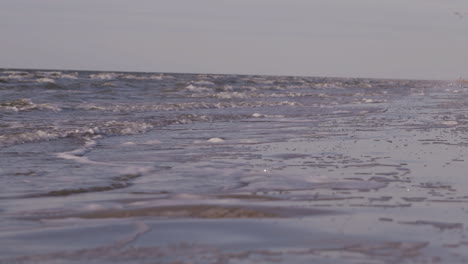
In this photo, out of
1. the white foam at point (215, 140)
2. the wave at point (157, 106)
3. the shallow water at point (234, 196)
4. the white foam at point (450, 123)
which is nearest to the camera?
the shallow water at point (234, 196)

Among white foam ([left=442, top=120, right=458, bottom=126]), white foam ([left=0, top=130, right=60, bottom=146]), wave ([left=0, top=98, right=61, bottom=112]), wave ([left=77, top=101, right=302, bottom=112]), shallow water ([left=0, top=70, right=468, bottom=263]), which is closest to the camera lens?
shallow water ([left=0, top=70, right=468, bottom=263])

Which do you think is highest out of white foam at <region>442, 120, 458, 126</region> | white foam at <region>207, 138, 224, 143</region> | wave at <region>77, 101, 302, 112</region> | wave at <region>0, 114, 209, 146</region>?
white foam at <region>442, 120, 458, 126</region>

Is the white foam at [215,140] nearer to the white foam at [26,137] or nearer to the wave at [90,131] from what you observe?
the wave at [90,131]

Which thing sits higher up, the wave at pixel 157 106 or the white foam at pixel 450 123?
the white foam at pixel 450 123

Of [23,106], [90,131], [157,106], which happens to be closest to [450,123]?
[90,131]

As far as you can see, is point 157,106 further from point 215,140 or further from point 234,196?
point 234,196

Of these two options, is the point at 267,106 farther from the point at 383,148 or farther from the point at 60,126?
the point at 383,148

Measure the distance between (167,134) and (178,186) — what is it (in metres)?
5.14

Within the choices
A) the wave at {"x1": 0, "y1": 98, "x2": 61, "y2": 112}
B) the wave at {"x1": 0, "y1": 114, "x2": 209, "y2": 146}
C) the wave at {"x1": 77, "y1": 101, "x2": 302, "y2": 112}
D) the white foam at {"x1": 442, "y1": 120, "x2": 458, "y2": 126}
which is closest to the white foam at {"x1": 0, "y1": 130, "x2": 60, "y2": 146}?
the wave at {"x1": 0, "y1": 114, "x2": 209, "y2": 146}

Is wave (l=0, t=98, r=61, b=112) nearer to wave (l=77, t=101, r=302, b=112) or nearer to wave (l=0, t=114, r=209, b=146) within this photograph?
wave (l=77, t=101, r=302, b=112)

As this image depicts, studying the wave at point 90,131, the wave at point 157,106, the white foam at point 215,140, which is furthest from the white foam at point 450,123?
the wave at point 157,106

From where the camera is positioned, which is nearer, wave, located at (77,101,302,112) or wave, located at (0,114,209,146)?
wave, located at (0,114,209,146)

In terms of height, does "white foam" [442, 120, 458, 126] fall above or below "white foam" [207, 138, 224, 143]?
above

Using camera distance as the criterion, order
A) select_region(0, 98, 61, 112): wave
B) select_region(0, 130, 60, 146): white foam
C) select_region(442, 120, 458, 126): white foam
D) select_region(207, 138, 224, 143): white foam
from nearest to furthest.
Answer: select_region(0, 130, 60, 146): white foam
select_region(207, 138, 224, 143): white foam
select_region(442, 120, 458, 126): white foam
select_region(0, 98, 61, 112): wave
